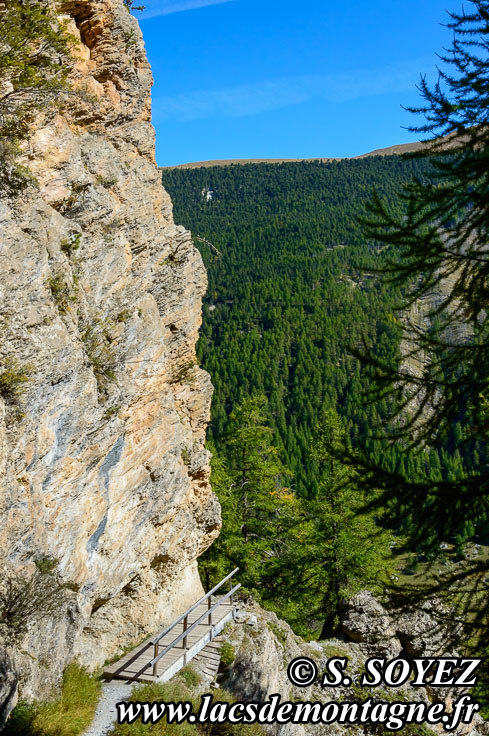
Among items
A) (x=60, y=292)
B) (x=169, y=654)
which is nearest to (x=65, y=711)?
(x=169, y=654)

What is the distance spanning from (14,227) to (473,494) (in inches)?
382

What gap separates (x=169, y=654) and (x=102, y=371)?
24.0ft

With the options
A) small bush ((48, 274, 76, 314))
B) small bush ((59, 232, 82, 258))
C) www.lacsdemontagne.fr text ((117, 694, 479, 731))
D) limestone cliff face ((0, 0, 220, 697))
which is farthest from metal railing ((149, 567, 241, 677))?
small bush ((59, 232, 82, 258))

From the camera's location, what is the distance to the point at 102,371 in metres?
13.0

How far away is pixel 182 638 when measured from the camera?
1393 cm

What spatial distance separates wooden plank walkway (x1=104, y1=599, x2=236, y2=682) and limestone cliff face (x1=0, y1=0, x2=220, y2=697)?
66 cm

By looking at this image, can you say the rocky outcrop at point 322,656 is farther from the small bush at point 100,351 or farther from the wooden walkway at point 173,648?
the small bush at point 100,351

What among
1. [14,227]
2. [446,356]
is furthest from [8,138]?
[446,356]

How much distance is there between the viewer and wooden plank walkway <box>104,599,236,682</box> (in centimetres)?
1212

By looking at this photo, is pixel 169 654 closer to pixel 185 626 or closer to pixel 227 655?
pixel 185 626

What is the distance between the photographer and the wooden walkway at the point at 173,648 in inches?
476

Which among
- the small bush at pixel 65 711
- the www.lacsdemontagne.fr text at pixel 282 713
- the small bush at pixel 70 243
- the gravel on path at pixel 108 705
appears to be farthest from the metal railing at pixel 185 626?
the small bush at pixel 70 243

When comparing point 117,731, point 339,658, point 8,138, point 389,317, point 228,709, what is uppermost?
point 8,138

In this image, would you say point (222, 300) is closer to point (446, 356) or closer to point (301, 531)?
point (301, 531)
